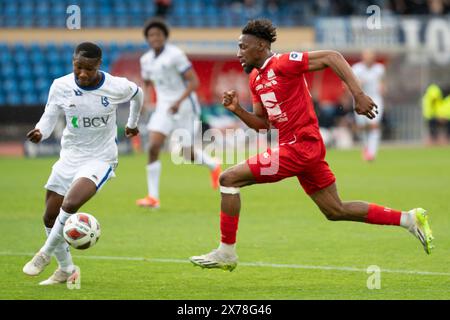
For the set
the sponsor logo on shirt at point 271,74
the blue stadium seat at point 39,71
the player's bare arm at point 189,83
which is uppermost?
the sponsor logo on shirt at point 271,74

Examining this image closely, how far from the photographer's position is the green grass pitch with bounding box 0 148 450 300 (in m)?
8.90

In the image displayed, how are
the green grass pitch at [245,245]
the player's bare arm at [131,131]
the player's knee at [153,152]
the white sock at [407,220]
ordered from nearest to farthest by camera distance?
1. the green grass pitch at [245,245]
2. the white sock at [407,220]
3. the player's bare arm at [131,131]
4. the player's knee at [153,152]

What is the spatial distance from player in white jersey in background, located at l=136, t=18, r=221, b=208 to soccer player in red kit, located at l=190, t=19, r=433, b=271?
20.2 ft

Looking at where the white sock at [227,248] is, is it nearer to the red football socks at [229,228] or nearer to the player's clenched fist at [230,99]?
the red football socks at [229,228]

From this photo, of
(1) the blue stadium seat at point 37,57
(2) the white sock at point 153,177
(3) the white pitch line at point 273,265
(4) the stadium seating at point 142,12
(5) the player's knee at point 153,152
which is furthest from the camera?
(4) the stadium seating at point 142,12

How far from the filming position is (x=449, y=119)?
33.6m

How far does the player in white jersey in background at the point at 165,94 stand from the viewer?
1558 centimetres

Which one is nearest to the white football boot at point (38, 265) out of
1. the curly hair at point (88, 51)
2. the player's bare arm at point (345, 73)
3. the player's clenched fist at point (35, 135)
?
the player's clenched fist at point (35, 135)

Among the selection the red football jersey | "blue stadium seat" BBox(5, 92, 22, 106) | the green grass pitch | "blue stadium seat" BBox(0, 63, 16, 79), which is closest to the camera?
the green grass pitch

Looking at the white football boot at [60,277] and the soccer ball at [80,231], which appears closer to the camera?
the soccer ball at [80,231]

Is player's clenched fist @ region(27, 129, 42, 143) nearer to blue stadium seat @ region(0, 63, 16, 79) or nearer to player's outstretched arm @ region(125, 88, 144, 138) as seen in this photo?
player's outstretched arm @ region(125, 88, 144, 138)

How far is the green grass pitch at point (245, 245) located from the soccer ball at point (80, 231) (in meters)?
0.43

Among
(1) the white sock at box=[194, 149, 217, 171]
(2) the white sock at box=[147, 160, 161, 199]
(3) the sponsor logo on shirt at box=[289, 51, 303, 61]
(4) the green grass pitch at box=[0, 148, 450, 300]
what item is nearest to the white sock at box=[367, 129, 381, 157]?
(4) the green grass pitch at box=[0, 148, 450, 300]
